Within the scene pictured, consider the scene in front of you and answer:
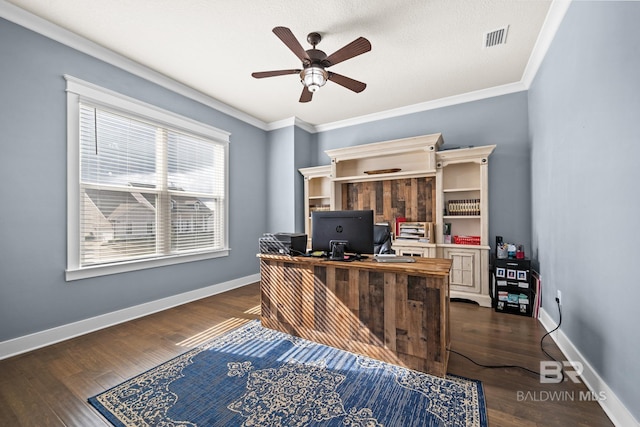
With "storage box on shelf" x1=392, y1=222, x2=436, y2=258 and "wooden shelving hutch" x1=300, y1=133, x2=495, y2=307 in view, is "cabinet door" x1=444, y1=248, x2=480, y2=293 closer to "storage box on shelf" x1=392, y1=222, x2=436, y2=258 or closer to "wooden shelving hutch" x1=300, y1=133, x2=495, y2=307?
"wooden shelving hutch" x1=300, y1=133, x2=495, y2=307

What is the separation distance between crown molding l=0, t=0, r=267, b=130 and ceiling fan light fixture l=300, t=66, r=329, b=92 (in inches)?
79.7

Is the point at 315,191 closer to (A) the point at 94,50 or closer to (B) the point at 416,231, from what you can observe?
(B) the point at 416,231

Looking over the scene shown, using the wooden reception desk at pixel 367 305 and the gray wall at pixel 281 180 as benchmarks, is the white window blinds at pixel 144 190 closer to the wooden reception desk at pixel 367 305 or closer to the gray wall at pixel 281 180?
the gray wall at pixel 281 180

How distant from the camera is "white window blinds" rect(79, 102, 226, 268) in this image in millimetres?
2807

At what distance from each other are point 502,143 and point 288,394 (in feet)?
13.3

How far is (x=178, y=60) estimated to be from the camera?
10.0 ft

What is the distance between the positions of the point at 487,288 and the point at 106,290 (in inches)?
176

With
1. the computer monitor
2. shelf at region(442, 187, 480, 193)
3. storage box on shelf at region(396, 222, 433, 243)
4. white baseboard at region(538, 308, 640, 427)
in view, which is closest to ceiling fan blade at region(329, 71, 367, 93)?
the computer monitor

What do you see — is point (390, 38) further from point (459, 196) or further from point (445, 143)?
point (459, 196)

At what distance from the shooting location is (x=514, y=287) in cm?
318

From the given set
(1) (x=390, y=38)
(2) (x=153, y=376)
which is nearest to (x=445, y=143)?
(1) (x=390, y=38)

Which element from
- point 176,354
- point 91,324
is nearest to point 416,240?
point 176,354

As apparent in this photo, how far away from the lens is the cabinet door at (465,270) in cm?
355

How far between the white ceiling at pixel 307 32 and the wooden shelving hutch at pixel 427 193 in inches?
36.1
